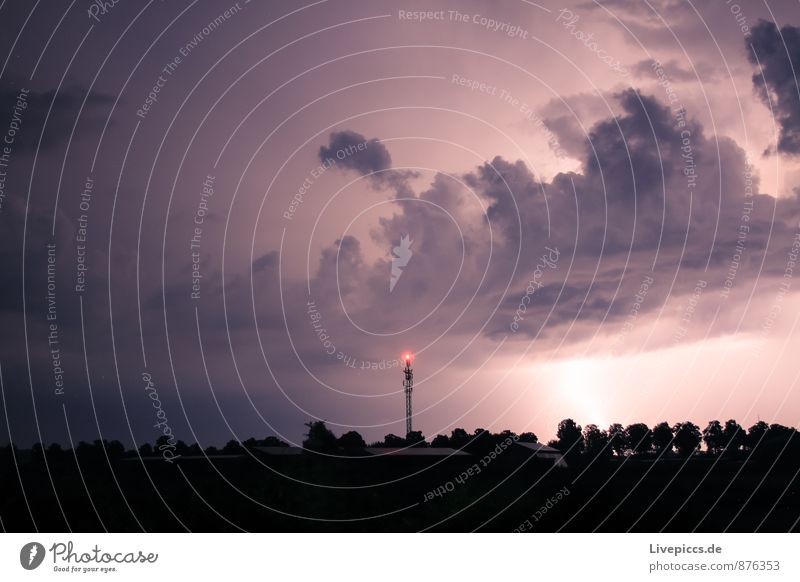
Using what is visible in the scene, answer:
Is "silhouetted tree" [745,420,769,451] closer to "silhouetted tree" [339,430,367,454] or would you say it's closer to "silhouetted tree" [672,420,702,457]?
"silhouetted tree" [672,420,702,457]

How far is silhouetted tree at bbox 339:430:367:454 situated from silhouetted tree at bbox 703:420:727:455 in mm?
44369

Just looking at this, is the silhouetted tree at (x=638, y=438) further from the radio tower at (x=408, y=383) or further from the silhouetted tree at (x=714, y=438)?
the radio tower at (x=408, y=383)

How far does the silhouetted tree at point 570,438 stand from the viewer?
12488 cm

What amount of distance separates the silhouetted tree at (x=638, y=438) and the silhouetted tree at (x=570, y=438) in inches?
259

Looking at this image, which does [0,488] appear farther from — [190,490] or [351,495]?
[351,495]

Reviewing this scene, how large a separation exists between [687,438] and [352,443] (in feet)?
183

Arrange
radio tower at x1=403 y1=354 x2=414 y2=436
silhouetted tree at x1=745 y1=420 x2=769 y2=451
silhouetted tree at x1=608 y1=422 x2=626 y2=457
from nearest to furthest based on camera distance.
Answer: radio tower at x1=403 y1=354 x2=414 y2=436, silhouetted tree at x1=745 y1=420 x2=769 y2=451, silhouetted tree at x1=608 y1=422 x2=626 y2=457

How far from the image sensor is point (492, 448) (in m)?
97.4

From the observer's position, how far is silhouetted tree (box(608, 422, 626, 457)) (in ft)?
431
